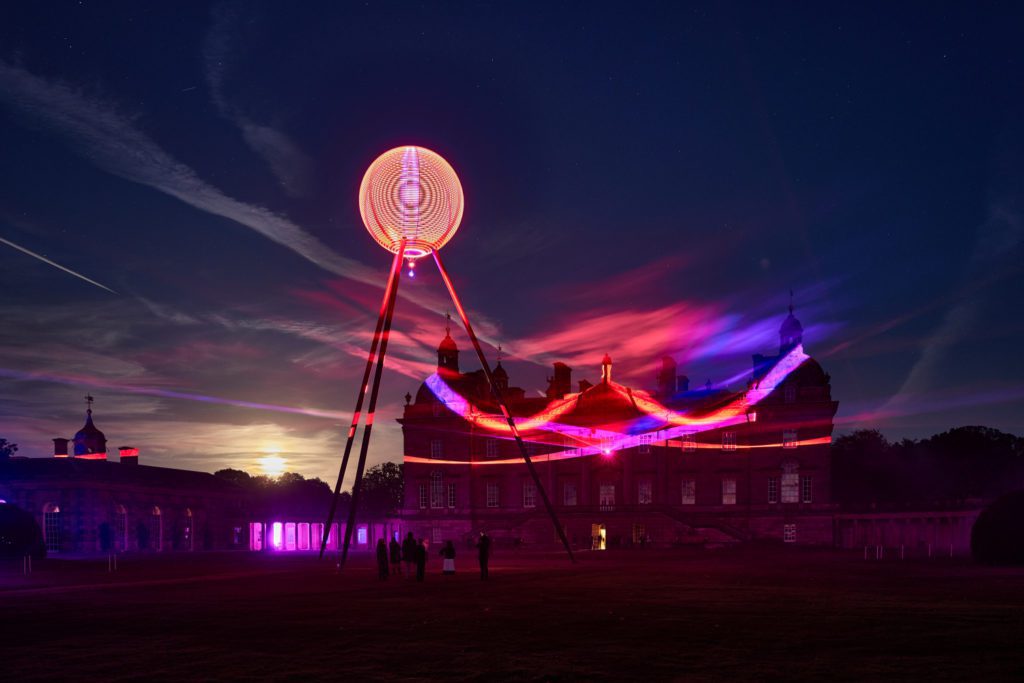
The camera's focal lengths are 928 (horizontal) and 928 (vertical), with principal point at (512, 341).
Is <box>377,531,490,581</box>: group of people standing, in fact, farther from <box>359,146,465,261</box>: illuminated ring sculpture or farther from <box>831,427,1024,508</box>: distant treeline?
<box>831,427,1024,508</box>: distant treeline

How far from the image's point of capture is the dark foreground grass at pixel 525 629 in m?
11.9

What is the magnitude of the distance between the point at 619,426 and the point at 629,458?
2.65 meters

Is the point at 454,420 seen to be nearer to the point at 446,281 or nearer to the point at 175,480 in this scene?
the point at 175,480

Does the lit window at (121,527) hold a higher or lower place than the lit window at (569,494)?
lower

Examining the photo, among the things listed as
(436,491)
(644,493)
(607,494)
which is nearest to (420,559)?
(644,493)

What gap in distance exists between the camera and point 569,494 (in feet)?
241

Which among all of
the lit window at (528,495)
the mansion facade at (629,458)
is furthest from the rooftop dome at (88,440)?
the lit window at (528,495)

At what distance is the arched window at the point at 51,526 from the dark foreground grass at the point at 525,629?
3721 cm

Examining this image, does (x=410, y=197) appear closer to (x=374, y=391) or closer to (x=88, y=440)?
(x=374, y=391)

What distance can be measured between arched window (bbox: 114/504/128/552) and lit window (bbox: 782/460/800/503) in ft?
156

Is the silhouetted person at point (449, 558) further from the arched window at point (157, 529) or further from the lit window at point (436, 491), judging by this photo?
the lit window at point (436, 491)

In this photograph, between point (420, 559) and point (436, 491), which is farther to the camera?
point (436, 491)

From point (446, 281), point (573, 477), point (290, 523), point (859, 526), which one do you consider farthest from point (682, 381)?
point (446, 281)

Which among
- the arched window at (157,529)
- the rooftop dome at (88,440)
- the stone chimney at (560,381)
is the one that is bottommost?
the arched window at (157,529)
